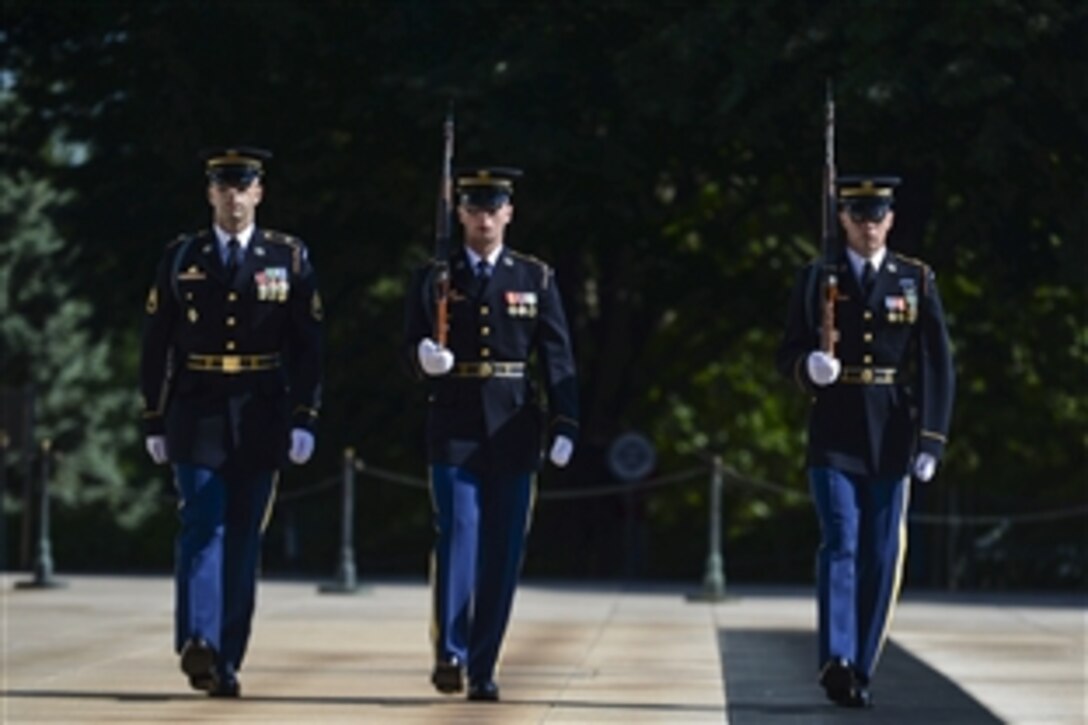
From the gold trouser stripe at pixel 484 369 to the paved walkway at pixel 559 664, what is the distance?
1277 millimetres

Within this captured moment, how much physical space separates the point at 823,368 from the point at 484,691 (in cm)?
181

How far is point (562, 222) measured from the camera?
91.7 ft

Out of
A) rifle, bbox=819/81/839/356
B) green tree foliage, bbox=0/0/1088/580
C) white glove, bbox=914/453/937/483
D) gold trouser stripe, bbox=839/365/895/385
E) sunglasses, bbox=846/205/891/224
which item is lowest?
white glove, bbox=914/453/937/483

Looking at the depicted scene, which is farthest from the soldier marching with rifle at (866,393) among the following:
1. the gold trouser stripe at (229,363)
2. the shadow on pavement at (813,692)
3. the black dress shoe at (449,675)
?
the gold trouser stripe at (229,363)

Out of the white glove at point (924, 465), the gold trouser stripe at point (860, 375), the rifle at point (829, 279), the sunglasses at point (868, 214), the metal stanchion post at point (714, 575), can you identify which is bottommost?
the metal stanchion post at point (714, 575)

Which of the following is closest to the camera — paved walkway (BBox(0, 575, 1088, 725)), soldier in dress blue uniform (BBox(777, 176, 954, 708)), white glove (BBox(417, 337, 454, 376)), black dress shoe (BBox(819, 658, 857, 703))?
paved walkway (BBox(0, 575, 1088, 725))

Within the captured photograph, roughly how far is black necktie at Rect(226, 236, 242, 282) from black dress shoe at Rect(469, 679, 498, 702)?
1844 mm

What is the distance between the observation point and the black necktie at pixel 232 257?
13.1 m

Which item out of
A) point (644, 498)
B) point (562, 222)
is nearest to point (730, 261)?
point (644, 498)

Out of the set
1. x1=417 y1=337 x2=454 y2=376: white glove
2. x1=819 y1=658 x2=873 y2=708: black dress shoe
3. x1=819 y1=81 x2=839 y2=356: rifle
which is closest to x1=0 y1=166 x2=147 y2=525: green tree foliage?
x1=417 y1=337 x2=454 y2=376: white glove

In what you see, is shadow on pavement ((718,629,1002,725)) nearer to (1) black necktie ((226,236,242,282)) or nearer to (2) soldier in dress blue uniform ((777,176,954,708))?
(2) soldier in dress blue uniform ((777,176,954,708))

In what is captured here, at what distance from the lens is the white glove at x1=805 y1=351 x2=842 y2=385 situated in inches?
510

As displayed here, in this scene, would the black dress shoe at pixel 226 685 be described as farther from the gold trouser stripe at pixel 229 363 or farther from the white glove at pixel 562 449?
the white glove at pixel 562 449

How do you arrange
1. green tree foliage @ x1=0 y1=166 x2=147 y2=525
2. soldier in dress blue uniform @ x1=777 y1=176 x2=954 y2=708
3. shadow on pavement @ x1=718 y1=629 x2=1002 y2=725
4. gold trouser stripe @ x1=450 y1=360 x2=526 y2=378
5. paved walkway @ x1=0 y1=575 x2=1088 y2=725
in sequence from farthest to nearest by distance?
1. green tree foliage @ x1=0 y1=166 x2=147 y2=525
2. gold trouser stripe @ x1=450 y1=360 x2=526 y2=378
3. soldier in dress blue uniform @ x1=777 y1=176 x2=954 y2=708
4. paved walkway @ x1=0 y1=575 x2=1088 y2=725
5. shadow on pavement @ x1=718 y1=629 x2=1002 y2=725
